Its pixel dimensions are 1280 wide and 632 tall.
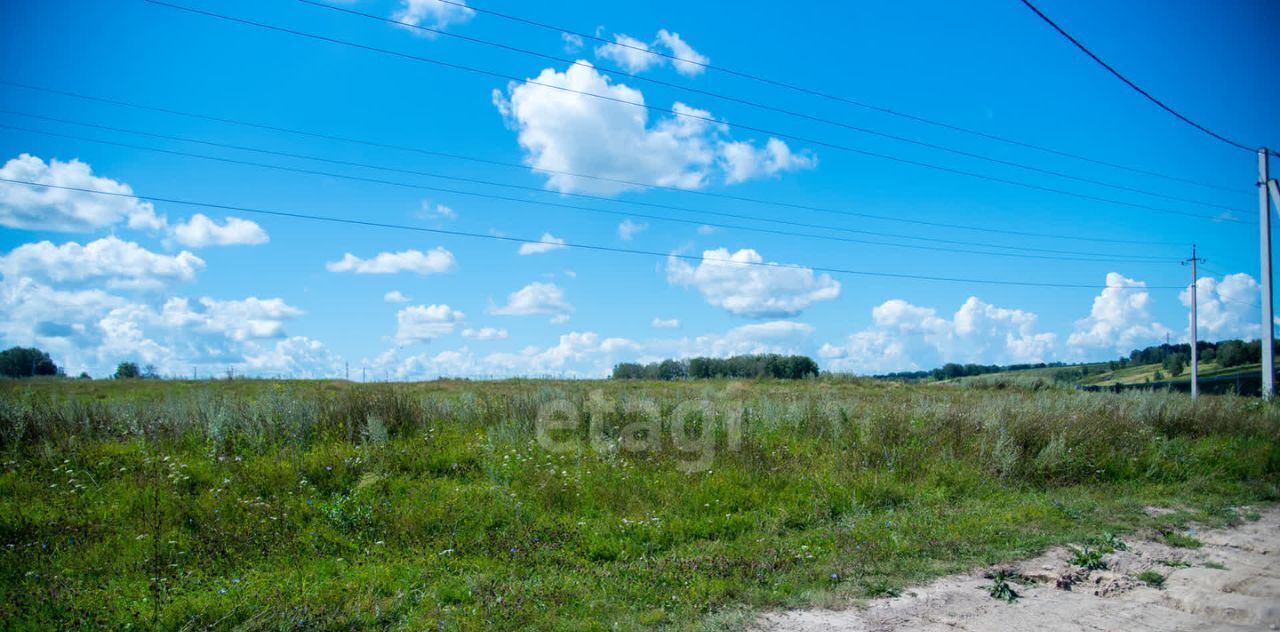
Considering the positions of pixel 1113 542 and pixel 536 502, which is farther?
pixel 536 502

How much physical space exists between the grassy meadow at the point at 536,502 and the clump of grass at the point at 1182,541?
53 centimetres

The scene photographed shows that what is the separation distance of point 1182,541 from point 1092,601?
2.95m

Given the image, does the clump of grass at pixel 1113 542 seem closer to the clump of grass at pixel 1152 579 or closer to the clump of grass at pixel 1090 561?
the clump of grass at pixel 1090 561

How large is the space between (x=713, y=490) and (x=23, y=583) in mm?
7147

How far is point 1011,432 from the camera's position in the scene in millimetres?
11664

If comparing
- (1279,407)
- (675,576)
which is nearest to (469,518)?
(675,576)

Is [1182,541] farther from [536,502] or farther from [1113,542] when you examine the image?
[536,502]

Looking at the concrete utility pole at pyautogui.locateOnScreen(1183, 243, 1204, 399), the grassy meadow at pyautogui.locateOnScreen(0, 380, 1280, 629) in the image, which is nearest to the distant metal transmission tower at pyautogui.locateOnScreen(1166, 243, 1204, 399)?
the concrete utility pole at pyautogui.locateOnScreen(1183, 243, 1204, 399)

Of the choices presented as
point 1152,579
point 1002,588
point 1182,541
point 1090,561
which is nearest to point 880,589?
point 1002,588

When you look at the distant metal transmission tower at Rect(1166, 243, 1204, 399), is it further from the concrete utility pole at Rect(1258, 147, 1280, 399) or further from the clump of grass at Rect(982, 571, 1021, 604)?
the clump of grass at Rect(982, 571, 1021, 604)

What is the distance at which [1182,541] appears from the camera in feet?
23.7

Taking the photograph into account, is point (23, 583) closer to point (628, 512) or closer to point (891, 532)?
point (628, 512)

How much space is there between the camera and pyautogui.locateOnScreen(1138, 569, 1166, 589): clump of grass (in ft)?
18.9

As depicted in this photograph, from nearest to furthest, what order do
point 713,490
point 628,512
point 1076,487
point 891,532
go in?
point 891,532 < point 628,512 < point 713,490 < point 1076,487
